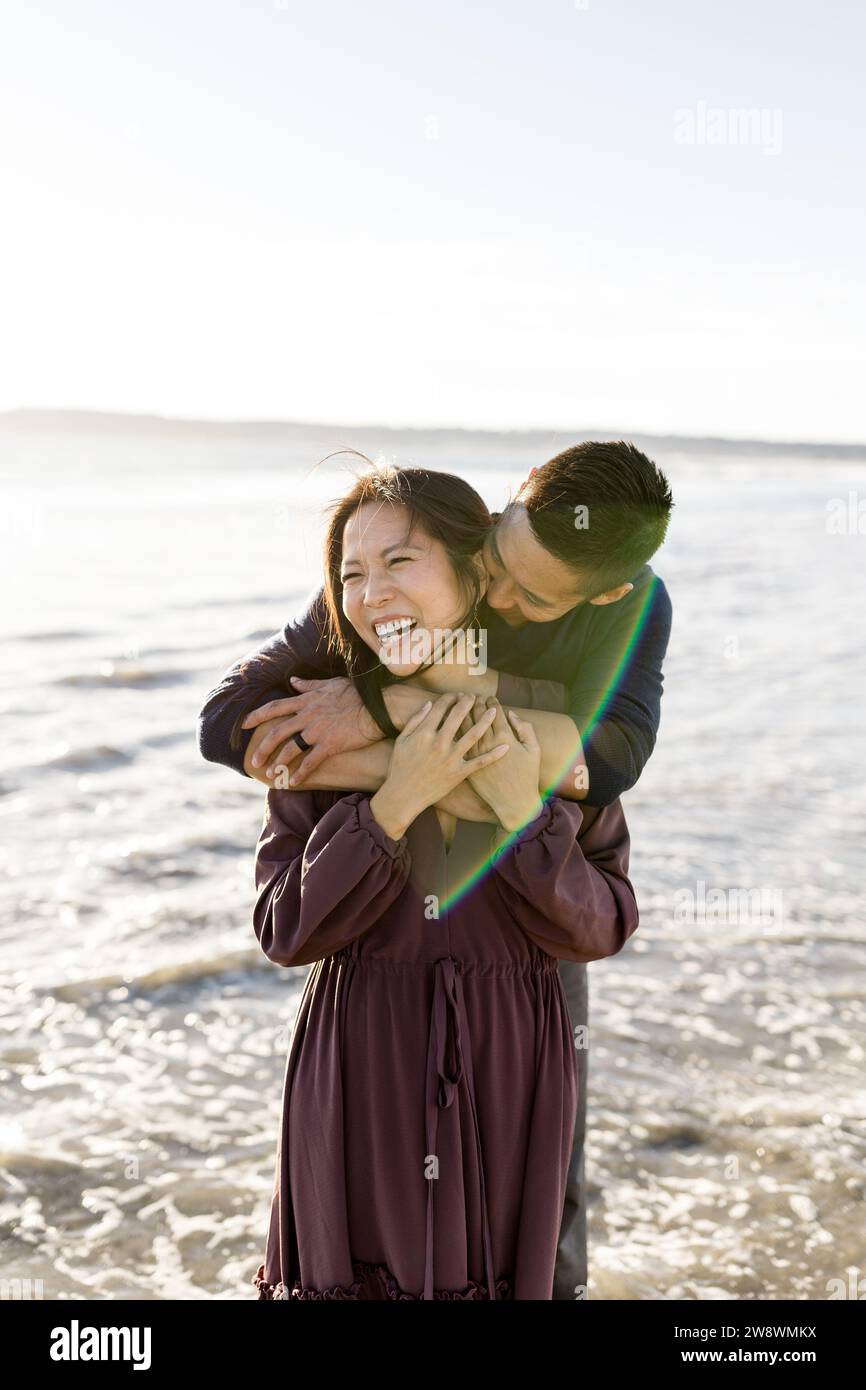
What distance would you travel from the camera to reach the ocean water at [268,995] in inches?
164

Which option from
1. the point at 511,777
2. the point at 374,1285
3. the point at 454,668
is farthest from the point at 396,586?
the point at 374,1285

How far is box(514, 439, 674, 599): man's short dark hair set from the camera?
2.37m

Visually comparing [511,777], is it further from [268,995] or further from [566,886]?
[268,995]

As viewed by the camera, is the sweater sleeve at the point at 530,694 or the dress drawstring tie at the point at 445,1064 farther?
the sweater sleeve at the point at 530,694

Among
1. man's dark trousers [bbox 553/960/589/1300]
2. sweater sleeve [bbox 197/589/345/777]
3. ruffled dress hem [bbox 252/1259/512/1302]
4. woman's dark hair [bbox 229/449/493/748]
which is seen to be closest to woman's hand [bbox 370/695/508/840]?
woman's dark hair [bbox 229/449/493/748]

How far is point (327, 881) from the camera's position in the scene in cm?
221

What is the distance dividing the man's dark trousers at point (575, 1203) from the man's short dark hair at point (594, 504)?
3.80 feet

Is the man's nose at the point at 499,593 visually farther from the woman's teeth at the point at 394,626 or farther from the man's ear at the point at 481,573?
the woman's teeth at the point at 394,626

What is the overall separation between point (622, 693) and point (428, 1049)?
2.56 feet

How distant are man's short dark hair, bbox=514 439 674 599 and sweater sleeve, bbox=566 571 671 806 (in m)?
0.22

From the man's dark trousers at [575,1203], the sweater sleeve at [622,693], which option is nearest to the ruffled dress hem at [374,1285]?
the man's dark trousers at [575,1203]

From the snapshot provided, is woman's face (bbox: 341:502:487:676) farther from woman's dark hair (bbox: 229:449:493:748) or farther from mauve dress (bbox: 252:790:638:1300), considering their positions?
mauve dress (bbox: 252:790:638:1300)
